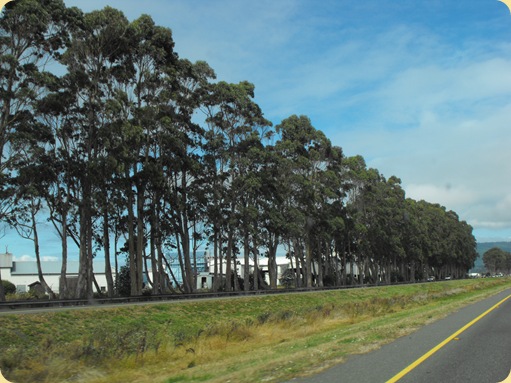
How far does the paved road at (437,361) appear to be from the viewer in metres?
9.16

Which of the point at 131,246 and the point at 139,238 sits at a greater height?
the point at 139,238

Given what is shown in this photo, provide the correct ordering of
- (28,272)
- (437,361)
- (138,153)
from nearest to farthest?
(437,361) → (138,153) → (28,272)

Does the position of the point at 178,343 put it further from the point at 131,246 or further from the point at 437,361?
the point at 131,246

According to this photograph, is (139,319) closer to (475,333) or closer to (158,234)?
(475,333)

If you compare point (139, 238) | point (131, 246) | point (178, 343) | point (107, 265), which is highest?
point (139, 238)

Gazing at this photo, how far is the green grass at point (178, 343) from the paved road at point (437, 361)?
2.30ft

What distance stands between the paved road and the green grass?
70cm

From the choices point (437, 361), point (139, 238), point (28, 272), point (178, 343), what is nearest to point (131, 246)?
point (139, 238)

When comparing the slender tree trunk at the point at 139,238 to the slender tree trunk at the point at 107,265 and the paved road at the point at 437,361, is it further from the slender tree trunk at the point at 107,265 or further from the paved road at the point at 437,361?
the paved road at the point at 437,361

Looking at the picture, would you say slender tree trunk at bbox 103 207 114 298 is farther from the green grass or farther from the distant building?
the distant building

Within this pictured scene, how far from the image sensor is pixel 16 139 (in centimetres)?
3556

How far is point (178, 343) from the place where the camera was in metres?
18.9

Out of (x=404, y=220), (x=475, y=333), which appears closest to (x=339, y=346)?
(x=475, y=333)

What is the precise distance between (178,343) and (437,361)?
10995 millimetres
